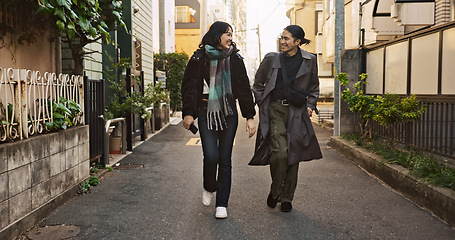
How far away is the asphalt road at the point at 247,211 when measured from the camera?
4.34 meters

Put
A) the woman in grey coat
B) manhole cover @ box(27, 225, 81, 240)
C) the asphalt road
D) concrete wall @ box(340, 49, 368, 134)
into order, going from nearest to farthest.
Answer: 1. manhole cover @ box(27, 225, 81, 240)
2. the asphalt road
3. the woman in grey coat
4. concrete wall @ box(340, 49, 368, 134)

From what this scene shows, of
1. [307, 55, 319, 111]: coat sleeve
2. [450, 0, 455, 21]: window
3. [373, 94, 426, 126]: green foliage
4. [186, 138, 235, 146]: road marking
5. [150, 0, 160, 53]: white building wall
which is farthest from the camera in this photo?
[150, 0, 160, 53]: white building wall

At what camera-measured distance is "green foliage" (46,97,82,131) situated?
5.44 metres

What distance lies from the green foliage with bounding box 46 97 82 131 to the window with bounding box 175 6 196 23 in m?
42.2

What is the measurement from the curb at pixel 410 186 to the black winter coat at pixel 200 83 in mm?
2163

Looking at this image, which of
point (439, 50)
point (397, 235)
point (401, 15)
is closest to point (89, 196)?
point (397, 235)

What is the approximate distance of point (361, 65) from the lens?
36.4ft

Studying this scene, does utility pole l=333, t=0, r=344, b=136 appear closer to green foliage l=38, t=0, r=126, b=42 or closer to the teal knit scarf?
green foliage l=38, t=0, r=126, b=42

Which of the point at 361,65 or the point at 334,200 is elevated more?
the point at 361,65

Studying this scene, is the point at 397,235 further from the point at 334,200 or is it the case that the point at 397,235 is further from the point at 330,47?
the point at 330,47

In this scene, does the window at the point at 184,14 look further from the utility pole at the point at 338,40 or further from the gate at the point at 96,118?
the gate at the point at 96,118

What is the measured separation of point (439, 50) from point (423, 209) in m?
3.68

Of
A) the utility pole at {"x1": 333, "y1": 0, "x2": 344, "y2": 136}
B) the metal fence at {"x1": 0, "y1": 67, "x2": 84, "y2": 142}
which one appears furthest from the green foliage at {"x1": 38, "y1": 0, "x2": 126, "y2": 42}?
the utility pole at {"x1": 333, "y1": 0, "x2": 344, "y2": 136}

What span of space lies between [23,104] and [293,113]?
276 centimetres
